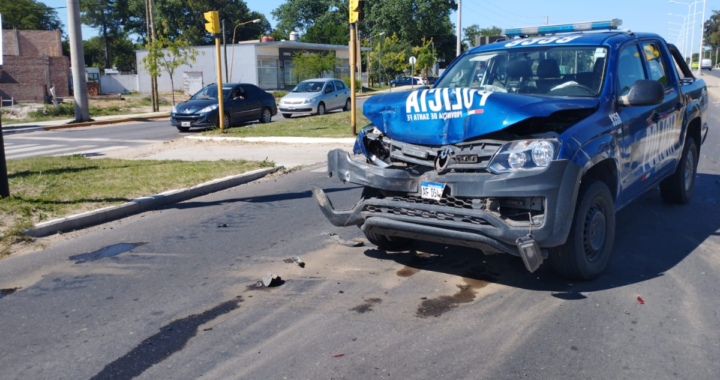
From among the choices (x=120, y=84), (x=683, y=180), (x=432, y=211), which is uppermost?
(x=120, y=84)

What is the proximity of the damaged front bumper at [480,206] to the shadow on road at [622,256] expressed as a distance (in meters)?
0.72

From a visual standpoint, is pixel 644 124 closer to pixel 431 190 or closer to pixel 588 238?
pixel 588 238

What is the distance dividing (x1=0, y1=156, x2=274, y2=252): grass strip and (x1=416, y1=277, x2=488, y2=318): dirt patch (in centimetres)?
453

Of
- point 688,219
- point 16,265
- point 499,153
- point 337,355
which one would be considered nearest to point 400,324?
point 337,355

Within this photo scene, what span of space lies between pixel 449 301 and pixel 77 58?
23.6m

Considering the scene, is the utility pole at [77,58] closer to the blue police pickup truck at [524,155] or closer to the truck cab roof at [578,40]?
the truck cab roof at [578,40]

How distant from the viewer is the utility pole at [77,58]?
23547mm

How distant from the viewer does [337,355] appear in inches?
154

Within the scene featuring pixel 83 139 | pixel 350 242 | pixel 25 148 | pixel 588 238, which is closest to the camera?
pixel 588 238

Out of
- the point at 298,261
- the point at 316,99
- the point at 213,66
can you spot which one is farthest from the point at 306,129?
the point at 213,66

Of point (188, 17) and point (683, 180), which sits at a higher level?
point (188, 17)

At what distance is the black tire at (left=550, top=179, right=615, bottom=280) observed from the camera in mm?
4770

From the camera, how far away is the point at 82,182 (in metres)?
9.53

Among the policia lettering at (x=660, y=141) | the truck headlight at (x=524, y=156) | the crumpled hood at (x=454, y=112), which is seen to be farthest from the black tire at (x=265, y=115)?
the truck headlight at (x=524, y=156)
